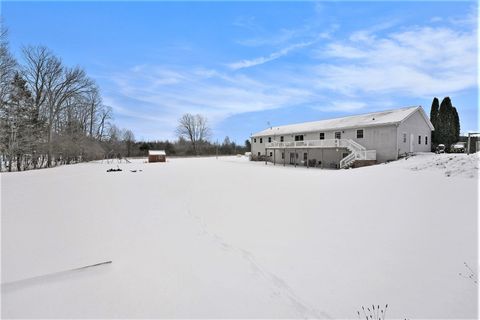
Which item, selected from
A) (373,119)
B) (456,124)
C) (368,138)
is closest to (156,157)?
(368,138)

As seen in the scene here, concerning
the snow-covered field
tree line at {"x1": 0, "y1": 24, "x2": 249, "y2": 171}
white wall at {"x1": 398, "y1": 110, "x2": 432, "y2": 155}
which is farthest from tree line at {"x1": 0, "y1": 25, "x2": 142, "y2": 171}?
white wall at {"x1": 398, "y1": 110, "x2": 432, "y2": 155}

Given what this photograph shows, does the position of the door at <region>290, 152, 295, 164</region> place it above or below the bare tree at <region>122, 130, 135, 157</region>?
below

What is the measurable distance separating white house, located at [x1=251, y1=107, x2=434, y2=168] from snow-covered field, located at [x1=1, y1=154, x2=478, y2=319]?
39.7ft

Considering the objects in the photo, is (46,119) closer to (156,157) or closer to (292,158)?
(156,157)

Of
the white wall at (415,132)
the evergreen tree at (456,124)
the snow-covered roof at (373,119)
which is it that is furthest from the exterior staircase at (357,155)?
the evergreen tree at (456,124)

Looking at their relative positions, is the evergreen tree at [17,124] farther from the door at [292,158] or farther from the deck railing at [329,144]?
the door at [292,158]

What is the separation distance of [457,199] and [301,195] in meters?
5.00

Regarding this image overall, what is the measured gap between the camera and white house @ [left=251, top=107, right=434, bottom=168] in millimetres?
20922

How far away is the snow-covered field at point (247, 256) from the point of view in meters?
3.61

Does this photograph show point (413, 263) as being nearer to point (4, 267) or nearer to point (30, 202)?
point (4, 267)

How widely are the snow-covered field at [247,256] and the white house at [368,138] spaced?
12.1 meters

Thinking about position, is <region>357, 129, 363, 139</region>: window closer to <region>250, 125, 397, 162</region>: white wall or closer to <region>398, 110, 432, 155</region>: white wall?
<region>250, 125, 397, 162</region>: white wall

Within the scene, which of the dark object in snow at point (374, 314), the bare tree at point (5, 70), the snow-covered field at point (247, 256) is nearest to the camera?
the dark object in snow at point (374, 314)

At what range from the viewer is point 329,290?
4.00 m
